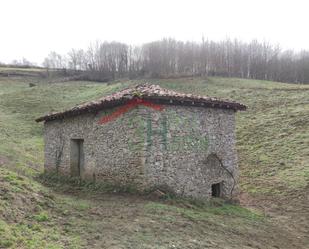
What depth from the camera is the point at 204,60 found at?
205ft

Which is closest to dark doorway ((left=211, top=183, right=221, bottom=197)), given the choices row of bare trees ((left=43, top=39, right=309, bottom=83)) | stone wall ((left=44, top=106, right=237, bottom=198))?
stone wall ((left=44, top=106, right=237, bottom=198))

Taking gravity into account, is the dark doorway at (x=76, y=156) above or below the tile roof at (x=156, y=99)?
below

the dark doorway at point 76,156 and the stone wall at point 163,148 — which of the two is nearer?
the stone wall at point 163,148

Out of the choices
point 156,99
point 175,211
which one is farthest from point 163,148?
point 175,211

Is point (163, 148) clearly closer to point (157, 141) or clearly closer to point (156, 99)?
point (157, 141)

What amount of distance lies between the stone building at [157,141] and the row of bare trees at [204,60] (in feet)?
143

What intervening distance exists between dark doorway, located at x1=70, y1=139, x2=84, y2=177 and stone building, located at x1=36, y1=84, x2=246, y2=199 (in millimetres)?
38

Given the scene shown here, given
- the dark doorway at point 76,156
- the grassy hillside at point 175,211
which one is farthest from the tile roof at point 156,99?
the grassy hillside at point 175,211

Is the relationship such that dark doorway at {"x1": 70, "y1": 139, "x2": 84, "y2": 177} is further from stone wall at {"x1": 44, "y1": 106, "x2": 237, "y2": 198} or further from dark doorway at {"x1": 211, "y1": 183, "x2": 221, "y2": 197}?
dark doorway at {"x1": 211, "y1": 183, "x2": 221, "y2": 197}

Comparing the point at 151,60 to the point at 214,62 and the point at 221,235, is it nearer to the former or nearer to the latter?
the point at 214,62

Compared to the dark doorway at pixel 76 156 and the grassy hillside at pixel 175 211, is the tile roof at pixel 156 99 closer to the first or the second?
the dark doorway at pixel 76 156

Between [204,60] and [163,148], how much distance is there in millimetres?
53375

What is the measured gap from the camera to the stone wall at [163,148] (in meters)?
11.0

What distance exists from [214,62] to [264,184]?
1886 inches
